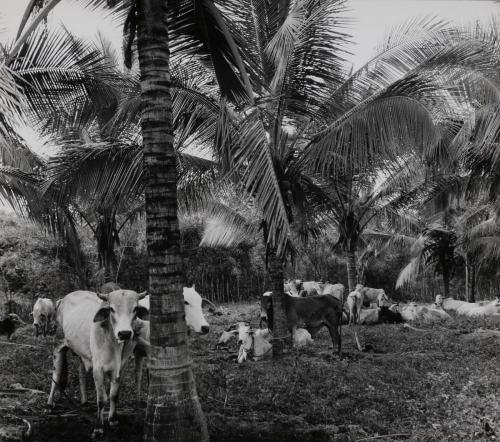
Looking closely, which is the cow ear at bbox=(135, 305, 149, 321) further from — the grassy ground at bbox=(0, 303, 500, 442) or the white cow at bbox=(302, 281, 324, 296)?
the white cow at bbox=(302, 281, 324, 296)

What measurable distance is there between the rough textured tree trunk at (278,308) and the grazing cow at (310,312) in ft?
3.54

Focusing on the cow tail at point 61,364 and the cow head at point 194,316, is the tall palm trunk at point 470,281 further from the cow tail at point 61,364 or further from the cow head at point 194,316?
the cow tail at point 61,364

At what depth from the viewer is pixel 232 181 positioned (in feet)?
33.8

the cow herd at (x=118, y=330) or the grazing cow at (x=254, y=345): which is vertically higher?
the cow herd at (x=118, y=330)

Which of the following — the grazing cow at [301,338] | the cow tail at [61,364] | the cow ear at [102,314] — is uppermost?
the cow ear at [102,314]

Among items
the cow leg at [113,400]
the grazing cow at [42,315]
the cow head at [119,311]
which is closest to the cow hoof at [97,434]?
the cow leg at [113,400]

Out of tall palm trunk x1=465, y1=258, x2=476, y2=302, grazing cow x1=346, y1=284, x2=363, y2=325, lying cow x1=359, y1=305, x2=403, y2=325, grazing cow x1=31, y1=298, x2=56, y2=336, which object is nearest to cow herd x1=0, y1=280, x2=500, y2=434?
grazing cow x1=31, y1=298, x2=56, y2=336

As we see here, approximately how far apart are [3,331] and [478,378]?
980 cm

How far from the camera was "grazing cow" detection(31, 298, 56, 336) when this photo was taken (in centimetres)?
1448

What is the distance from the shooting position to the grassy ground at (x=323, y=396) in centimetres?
552

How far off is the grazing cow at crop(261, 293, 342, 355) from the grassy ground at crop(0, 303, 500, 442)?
55cm

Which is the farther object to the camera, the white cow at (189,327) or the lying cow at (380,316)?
the lying cow at (380,316)

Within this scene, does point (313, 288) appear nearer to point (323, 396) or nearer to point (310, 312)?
point (310, 312)

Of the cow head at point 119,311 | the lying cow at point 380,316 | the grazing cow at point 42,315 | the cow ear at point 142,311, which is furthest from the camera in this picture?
the lying cow at point 380,316
